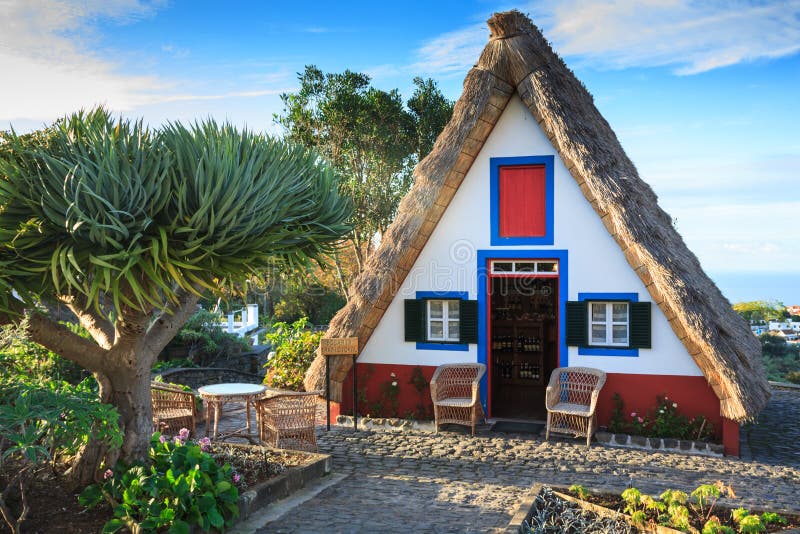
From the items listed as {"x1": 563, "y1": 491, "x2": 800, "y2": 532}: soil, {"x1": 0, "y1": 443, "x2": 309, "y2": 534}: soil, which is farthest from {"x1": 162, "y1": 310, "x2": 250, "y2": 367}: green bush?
{"x1": 563, "y1": 491, "x2": 800, "y2": 532}: soil

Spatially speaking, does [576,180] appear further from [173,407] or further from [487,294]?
[173,407]

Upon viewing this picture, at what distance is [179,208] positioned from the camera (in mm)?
5551

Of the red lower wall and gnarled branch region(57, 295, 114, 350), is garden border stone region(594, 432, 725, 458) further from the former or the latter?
gnarled branch region(57, 295, 114, 350)

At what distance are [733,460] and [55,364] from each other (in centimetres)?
1141

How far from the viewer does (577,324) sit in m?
10.1

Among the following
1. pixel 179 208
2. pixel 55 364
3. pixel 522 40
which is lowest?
pixel 55 364

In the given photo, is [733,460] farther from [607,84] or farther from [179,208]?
[179,208]

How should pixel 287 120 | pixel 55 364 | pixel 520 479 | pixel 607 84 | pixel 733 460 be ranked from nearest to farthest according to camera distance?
pixel 520 479, pixel 733 460, pixel 607 84, pixel 55 364, pixel 287 120

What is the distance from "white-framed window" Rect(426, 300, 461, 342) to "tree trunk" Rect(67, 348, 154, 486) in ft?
16.6

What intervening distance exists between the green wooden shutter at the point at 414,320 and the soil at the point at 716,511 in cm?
469

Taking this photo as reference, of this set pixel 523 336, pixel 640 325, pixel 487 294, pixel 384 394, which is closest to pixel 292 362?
pixel 384 394

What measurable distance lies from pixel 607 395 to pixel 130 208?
7.20 metres

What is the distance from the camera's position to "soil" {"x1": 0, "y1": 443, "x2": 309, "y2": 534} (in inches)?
225

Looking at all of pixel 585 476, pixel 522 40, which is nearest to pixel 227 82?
pixel 522 40
